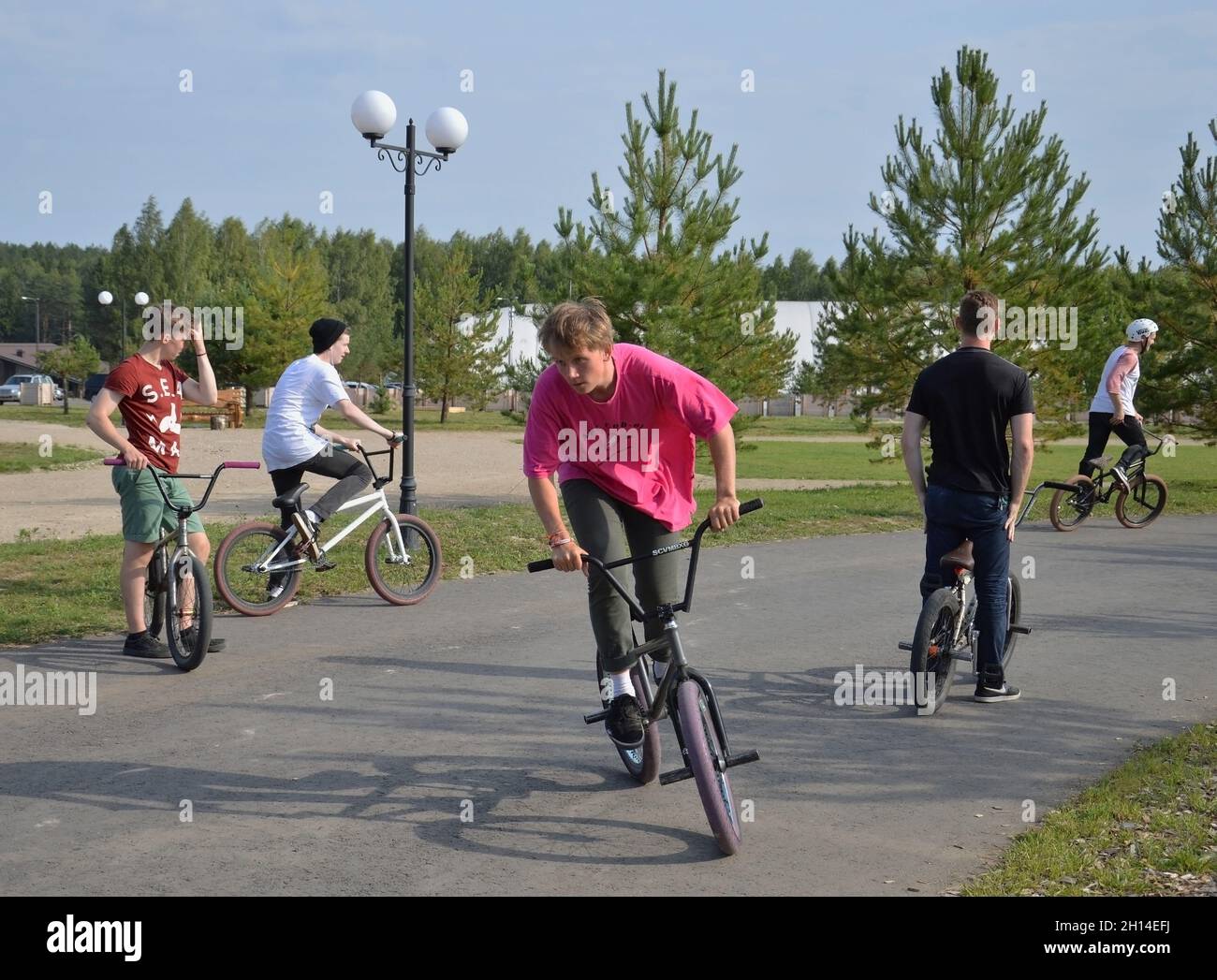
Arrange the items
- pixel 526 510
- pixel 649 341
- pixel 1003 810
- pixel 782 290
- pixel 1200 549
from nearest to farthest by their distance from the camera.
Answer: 1. pixel 1003 810
2. pixel 1200 549
3. pixel 526 510
4. pixel 649 341
5. pixel 782 290

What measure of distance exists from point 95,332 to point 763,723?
352 feet

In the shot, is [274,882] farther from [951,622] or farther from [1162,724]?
[1162,724]

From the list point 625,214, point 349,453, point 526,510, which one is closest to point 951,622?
point 349,453

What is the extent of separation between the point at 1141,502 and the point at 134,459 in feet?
39.4

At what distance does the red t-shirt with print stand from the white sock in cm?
365

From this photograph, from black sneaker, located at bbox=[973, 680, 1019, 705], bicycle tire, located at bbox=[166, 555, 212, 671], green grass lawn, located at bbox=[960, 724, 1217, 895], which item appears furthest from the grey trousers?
bicycle tire, located at bbox=[166, 555, 212, 671]

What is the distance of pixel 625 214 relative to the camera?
17938 millimetres

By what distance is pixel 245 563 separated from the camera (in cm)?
889

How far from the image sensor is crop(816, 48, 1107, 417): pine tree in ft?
60.5

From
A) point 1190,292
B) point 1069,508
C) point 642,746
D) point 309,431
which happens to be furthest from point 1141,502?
point 642,746

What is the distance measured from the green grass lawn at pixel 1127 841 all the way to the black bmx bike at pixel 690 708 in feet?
2.73

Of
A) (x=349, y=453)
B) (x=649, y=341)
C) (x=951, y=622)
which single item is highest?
(x=649, y=341)

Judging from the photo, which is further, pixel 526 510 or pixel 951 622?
pixel 526 510

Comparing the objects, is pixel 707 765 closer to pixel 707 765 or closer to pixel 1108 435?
pixel 707 765
